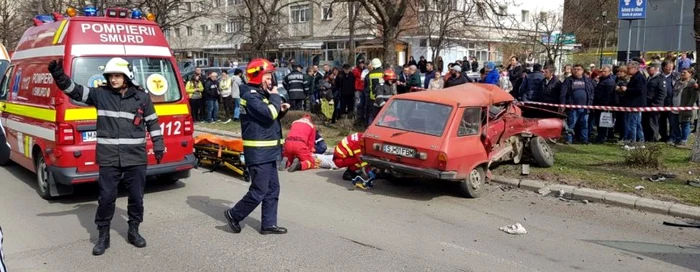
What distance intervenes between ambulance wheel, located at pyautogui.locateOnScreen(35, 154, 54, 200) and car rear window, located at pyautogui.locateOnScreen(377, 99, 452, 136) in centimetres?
447

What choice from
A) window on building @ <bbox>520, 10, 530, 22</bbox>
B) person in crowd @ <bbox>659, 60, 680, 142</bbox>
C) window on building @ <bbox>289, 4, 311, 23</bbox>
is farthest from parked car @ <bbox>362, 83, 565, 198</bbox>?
window on building @ <bbox>520, 10, 530, 22</bbox>

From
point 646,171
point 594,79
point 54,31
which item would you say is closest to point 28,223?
point 54,31

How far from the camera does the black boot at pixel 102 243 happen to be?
5350 mm

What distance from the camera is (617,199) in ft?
24.9

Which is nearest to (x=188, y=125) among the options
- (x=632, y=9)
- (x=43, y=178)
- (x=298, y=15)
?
(x=43, y=178)

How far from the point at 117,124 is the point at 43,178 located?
2.84 meters

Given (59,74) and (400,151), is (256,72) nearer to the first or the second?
(59,74)

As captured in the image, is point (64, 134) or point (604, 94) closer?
point (64, 134)

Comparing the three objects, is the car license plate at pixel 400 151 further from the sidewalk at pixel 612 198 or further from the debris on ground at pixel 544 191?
the debris on ground at pixel 544 191

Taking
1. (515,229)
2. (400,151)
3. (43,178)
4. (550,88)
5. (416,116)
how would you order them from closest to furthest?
(515,229) < (43,178) < (400,151) < (416,116) < (550,88)

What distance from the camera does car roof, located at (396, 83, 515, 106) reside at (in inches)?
320

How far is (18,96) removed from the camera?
8.32 metres

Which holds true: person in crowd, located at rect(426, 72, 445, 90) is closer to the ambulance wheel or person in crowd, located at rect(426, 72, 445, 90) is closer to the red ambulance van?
the red ambulance van

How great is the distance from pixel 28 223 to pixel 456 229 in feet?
15.8
